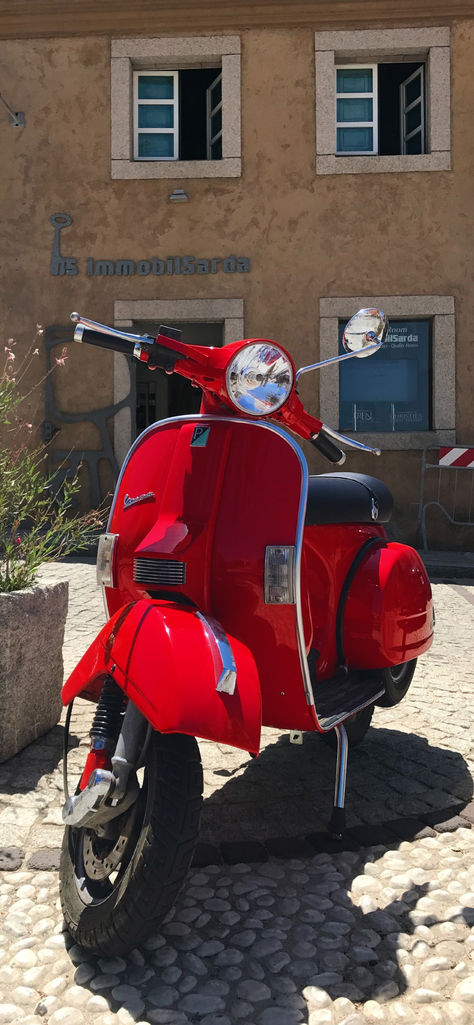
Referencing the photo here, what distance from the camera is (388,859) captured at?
2293 millimetres

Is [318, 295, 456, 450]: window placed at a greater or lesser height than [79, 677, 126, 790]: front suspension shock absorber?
greater

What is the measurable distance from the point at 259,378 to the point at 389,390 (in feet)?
26.3

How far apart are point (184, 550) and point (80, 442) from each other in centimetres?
787

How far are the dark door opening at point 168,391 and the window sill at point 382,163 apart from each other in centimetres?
242

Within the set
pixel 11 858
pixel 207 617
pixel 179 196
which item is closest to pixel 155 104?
pixel 179 196

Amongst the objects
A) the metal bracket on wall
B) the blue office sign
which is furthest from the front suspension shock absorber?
the blue office sign

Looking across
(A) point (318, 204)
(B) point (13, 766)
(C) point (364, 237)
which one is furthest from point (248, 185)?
(B) point (13, 766)

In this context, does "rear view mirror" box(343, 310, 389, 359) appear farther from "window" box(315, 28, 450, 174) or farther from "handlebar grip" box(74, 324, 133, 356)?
"window" box(315, 28, 450, 174)

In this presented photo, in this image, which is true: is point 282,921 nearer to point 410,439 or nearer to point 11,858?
point 11,858

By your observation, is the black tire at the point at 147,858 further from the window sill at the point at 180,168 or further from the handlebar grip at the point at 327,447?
the window sill at the point at 180,168

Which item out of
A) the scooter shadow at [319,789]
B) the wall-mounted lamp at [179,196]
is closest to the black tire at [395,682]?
the scooter shadow at [319,789]

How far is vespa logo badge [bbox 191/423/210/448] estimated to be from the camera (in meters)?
2.15

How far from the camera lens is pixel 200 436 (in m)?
2.17

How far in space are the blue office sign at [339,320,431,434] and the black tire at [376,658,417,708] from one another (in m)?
6.80
